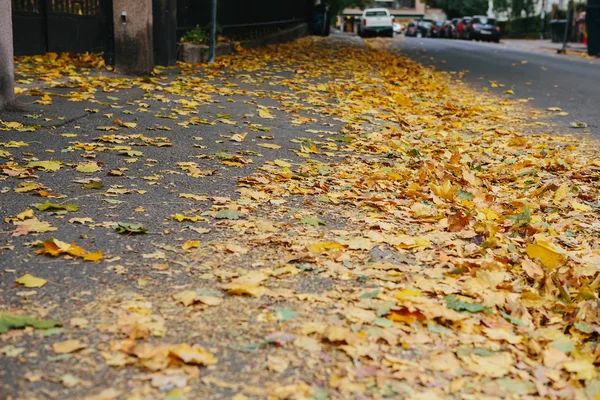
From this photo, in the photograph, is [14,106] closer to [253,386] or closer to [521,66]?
[253,386]

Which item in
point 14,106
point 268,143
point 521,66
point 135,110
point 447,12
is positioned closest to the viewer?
point 268,143

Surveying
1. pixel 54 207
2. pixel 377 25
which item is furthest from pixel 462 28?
pixel 54 207

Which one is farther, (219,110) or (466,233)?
(219,110)

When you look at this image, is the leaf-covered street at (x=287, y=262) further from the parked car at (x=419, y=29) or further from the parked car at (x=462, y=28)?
the parked car at (x=419, y=29)

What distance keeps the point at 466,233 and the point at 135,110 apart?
468cm

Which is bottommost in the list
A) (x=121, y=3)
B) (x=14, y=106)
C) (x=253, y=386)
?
(x=253, y=386)

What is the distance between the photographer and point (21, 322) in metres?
2.56

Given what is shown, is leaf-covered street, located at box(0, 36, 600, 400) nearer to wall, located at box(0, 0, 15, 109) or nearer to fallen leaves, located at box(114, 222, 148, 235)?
fallen leaves, located at box(114, 222, 148, 235)

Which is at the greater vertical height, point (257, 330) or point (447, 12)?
point (447, 12)

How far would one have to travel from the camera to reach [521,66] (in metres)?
17.3

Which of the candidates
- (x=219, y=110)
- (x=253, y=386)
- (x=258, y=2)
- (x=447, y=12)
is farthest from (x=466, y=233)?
(x=447, y=12)

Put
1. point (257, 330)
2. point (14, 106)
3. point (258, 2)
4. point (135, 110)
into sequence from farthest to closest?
point (258, 2)
point (135, 110)
point (14, 106)
point (257, 330)

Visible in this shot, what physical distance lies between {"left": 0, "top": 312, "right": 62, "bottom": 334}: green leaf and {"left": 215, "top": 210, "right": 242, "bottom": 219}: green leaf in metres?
1.55

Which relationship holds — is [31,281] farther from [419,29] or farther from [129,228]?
[419,29]
